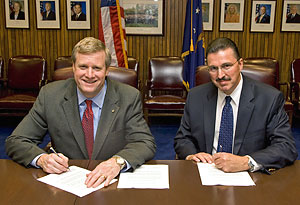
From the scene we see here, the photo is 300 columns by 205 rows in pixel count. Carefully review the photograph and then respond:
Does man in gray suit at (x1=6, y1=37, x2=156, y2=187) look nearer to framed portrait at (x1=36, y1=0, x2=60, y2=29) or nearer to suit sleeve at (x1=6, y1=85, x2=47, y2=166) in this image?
suit sleeve at (x1=6, y1=85, x2=47, y2=166)

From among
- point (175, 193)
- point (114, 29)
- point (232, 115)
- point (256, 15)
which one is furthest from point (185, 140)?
point (256, 15)

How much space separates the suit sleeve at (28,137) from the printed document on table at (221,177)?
0.97 metres

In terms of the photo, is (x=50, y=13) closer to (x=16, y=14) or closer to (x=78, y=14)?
(x=78, y=14)

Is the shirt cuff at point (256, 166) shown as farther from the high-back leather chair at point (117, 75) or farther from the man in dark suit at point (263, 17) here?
the man in dark suit at point (263, 17)

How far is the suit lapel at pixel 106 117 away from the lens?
2139mm

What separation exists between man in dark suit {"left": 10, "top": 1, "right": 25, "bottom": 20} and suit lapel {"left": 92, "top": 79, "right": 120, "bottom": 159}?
15.9 feet

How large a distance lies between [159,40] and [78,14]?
1.65m

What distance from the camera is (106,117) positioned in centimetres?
219

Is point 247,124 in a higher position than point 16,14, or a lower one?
lower

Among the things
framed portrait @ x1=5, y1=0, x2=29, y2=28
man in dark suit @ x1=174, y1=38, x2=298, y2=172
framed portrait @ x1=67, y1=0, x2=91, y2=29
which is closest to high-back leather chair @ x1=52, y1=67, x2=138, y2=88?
man in dark suit @ x1=174, y1=38, x2=298, y2=172

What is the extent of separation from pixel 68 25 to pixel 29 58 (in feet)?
3.27

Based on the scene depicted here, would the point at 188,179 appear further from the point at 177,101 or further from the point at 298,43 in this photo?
the point at 298,43

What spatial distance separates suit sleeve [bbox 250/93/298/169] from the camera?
6.15 feet

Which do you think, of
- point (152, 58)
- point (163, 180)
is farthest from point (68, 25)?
point (163, 180)
